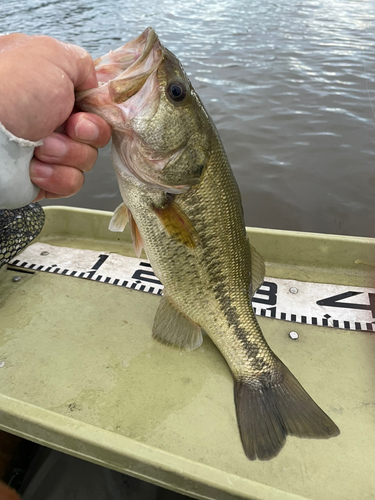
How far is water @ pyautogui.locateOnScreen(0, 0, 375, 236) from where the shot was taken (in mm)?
4805

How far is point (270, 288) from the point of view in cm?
259

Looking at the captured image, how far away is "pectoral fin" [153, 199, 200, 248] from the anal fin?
428 mm

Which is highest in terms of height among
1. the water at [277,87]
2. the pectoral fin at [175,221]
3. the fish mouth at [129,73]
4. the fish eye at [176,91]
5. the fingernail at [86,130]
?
the fish mouth at [129,73]

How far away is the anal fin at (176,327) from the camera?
2029 mm

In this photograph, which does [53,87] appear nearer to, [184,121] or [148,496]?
[184,121]

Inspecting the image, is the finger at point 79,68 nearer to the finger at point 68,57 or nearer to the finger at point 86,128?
the finger at point 68,57

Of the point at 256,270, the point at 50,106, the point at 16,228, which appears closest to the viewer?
the point at 50,106

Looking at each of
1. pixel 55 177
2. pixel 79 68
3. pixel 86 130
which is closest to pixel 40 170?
pixel 55 177

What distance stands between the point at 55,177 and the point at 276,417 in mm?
1441

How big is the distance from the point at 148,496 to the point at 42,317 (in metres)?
1.20

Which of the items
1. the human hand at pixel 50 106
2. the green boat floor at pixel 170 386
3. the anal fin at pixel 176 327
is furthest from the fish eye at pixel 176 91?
the green boat floor at pixel 170 386

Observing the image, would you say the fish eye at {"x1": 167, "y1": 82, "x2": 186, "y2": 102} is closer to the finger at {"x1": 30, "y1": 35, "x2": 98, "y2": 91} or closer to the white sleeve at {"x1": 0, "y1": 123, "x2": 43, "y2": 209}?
the finger at {"x1": 30, "y1": 35, "x2": 98, "y2": 91}

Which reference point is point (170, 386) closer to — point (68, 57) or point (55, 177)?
point (55, 177)

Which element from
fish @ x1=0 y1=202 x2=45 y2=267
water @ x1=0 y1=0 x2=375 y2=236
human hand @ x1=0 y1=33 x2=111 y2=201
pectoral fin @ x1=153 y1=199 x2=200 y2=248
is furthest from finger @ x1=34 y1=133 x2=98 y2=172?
water @ x1=0 y1=0 x2=375 y2=236
